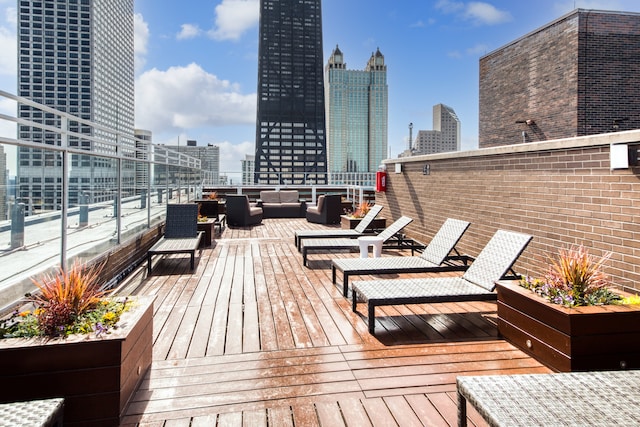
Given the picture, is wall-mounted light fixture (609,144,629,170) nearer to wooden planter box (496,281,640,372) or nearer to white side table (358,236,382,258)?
wooden planter box (496,281,640,372)

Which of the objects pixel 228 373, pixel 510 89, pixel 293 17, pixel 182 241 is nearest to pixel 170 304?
pixel 228 373

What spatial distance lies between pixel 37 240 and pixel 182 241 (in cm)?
302

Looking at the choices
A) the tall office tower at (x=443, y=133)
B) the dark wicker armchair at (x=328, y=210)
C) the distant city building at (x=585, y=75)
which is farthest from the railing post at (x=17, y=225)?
the tall office tower at (x=443, y=133)

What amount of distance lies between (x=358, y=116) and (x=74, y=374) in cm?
7306

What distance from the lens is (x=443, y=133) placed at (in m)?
44.0

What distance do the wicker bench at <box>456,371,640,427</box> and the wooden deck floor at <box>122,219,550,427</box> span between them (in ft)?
1.23

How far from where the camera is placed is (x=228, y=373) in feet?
7.77

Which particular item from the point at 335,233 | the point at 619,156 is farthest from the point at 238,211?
the point at 619,156

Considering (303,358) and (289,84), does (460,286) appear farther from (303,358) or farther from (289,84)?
(289,84)

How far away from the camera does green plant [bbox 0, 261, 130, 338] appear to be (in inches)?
73.7

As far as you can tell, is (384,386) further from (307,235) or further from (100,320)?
(307,235)

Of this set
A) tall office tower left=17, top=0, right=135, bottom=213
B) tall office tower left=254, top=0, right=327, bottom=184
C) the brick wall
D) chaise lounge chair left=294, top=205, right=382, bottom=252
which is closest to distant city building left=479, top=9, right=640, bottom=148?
the brick wall

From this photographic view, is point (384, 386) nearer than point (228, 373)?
Yes

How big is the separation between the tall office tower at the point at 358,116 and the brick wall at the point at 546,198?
6423 centimetres
